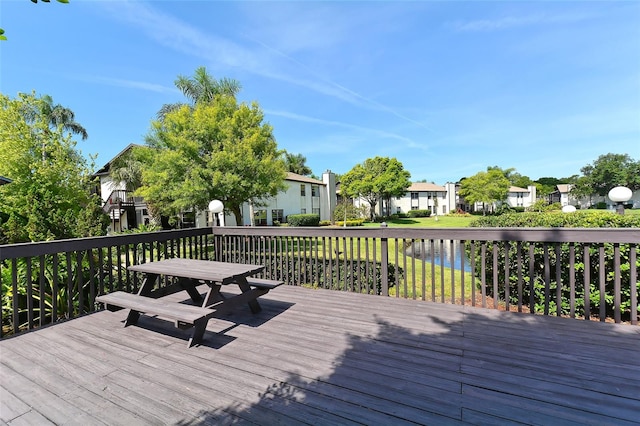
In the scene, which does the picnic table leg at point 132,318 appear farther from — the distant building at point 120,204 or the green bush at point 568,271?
the distant building at point 120,204

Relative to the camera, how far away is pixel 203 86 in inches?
605

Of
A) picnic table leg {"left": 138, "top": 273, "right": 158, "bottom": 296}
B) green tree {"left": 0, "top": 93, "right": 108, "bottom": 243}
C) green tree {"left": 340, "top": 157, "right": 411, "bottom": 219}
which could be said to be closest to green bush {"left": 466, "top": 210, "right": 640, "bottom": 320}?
picnic table leg {"left": 138, "top": 273, "right": 158, "bottom": 296}

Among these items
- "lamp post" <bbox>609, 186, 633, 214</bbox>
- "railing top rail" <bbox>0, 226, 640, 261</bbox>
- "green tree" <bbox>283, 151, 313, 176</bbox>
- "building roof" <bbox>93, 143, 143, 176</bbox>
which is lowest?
"railing top rail" <bbox>0, 226, 640, 261</bbox>

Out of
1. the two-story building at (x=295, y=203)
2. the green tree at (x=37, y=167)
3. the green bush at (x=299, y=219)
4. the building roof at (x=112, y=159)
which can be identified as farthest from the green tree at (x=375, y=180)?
the green tree at (x=37, y=167)

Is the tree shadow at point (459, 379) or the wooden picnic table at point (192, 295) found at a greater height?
the wooden picnic table at point (192, 295)

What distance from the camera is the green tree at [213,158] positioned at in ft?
37.8

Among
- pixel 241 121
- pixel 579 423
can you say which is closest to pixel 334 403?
pixel 579 423

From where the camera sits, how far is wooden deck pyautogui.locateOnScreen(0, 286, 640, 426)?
5.11ft

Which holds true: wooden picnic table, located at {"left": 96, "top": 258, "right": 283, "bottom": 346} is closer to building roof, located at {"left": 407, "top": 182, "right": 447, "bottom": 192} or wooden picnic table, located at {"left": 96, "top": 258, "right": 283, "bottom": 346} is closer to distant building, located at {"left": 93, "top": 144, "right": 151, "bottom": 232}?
distant building, located at {"left": 93, "top": 144, "right": 151, "bottom": 232}

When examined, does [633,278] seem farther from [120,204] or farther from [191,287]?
[120,204]

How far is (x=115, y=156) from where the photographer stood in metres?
20.7

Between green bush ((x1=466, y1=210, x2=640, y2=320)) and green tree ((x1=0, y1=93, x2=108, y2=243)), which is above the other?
green tree ((x1=0, y1=93, x2=108, y2=243))

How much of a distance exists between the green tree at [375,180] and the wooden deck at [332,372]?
30.9m

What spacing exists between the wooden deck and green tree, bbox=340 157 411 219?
1218 inches
